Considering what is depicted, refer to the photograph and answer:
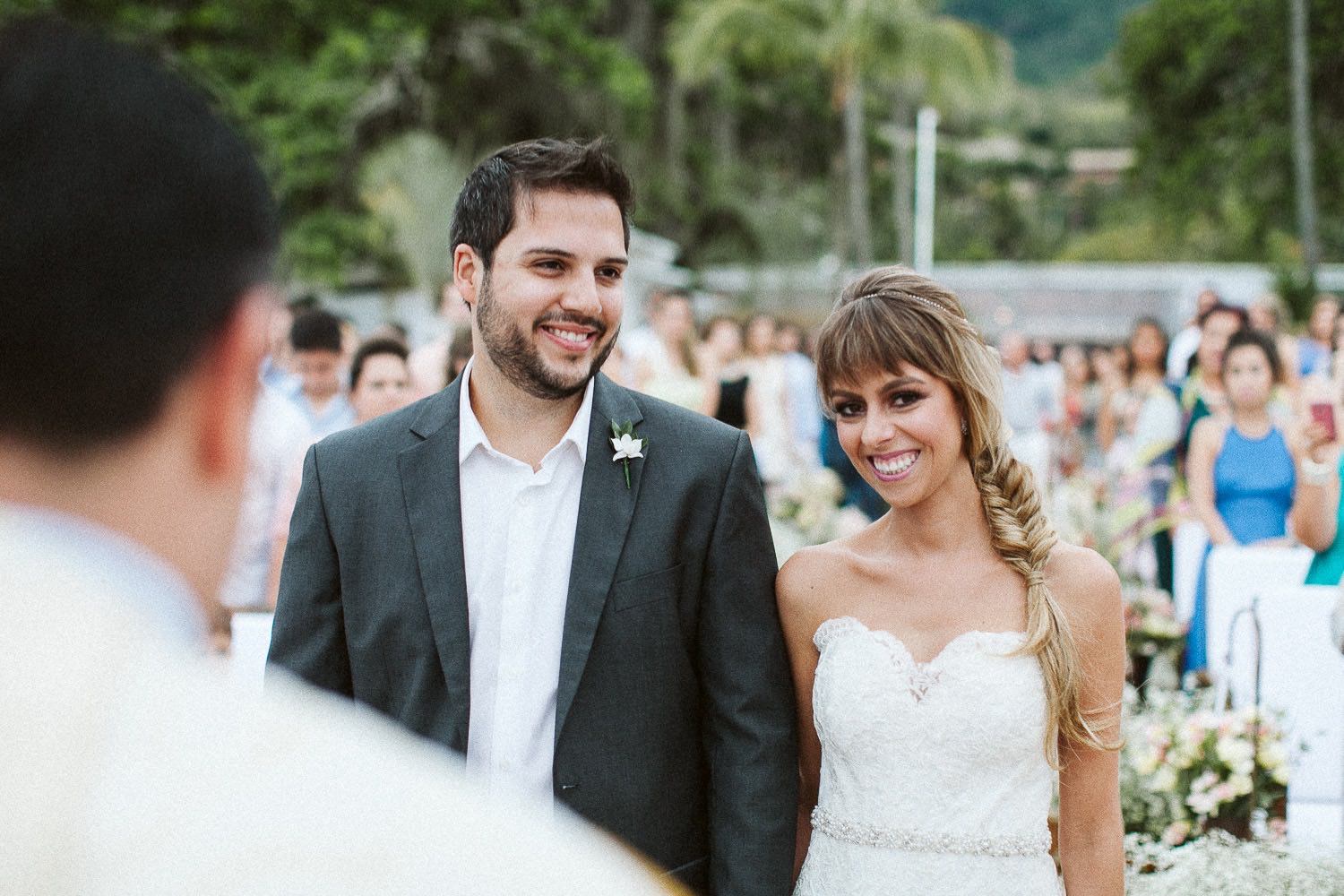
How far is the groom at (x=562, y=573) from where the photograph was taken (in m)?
2.56

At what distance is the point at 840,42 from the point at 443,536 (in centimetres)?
2608

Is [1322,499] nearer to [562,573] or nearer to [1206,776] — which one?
[1206,776]

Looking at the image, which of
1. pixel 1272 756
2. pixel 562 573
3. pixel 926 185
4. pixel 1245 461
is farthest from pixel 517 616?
pixel 926 185

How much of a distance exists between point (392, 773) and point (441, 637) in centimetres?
175

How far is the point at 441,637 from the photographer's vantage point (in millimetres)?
2529

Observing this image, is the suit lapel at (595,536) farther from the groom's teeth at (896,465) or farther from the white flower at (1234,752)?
the white flower at (1234,752)

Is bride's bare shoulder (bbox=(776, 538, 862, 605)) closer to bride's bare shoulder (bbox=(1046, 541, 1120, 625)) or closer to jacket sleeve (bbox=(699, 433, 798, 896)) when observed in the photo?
jacket sleeve (bbox=(699, 433, 798, 896))

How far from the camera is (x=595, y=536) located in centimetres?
261

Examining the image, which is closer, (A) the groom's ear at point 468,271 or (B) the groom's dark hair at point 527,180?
(B) the groom's dark hair at point 527,180

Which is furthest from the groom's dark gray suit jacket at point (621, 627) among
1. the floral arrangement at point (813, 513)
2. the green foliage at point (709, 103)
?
the floral arrangement at point (813, 513)

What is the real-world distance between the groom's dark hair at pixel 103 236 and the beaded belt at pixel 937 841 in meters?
2.11

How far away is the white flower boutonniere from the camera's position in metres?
2.70

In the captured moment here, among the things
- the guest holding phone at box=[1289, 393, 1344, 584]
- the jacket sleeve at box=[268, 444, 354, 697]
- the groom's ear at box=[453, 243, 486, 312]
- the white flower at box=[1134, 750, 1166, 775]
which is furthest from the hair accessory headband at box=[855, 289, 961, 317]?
the guest holding phone at box=[1289, 393, 1344, 584]

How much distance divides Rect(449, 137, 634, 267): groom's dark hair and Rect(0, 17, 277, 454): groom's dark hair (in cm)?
179
